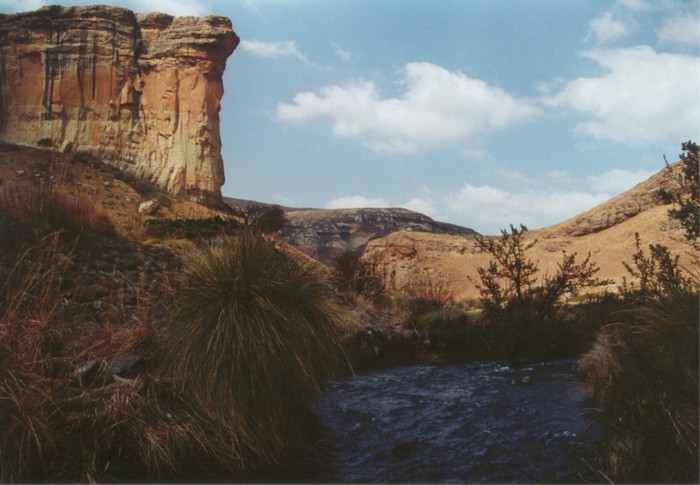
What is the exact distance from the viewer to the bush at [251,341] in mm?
3801

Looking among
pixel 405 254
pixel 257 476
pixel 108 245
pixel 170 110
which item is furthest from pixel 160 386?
pixel 170 110

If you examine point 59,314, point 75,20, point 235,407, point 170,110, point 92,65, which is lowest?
point 235,407

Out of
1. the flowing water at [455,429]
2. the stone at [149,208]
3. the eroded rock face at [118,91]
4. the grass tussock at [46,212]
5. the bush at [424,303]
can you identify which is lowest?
the flowing water at [455,429]

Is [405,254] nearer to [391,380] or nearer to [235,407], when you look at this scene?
[391,380]

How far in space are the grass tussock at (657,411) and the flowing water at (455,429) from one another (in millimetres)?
469

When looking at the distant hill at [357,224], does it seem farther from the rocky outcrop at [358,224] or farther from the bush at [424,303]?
the bush at [424,303]

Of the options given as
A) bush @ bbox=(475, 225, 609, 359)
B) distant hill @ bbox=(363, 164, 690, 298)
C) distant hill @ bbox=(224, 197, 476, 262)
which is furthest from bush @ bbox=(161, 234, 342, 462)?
distant hill @ bbox=(224, 197, 476, 262)

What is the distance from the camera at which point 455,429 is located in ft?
16.3

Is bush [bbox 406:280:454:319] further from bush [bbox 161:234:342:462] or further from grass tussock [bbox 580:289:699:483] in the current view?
grass tussock [bbox 580:289:699:483]

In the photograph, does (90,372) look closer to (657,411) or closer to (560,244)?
(657,411)

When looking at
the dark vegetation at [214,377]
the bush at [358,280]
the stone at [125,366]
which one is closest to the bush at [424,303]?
the bush at [358,280]

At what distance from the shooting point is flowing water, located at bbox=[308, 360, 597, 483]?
12.9 feet

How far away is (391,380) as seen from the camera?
23.8 ft

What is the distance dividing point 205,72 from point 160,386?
3383cm
